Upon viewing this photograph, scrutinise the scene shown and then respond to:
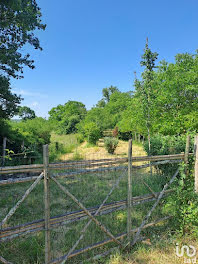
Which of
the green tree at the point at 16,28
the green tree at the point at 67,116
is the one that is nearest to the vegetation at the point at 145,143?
the green tree at the point at 16,28

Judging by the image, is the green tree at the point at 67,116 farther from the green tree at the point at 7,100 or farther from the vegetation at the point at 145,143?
the green tree at the point at 7,100

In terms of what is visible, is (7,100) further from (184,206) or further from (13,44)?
(184,206)

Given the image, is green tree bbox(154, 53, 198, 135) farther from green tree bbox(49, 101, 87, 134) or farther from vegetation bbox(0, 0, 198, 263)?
green tree bbox(49, 101, 87, 134)

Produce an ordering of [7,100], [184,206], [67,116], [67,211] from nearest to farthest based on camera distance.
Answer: [184,206] < [67,211] < [7,100] < [67,116]

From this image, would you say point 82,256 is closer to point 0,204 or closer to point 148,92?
point 0,204

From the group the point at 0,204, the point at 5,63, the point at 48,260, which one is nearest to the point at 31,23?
the point at 5,63

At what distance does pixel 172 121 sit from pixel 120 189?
14.5ft

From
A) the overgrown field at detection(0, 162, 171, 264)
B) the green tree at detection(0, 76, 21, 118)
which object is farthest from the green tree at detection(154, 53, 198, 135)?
the green tree at detection(0, 76, 21, 118)

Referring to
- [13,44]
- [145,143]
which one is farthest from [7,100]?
[145,143]
